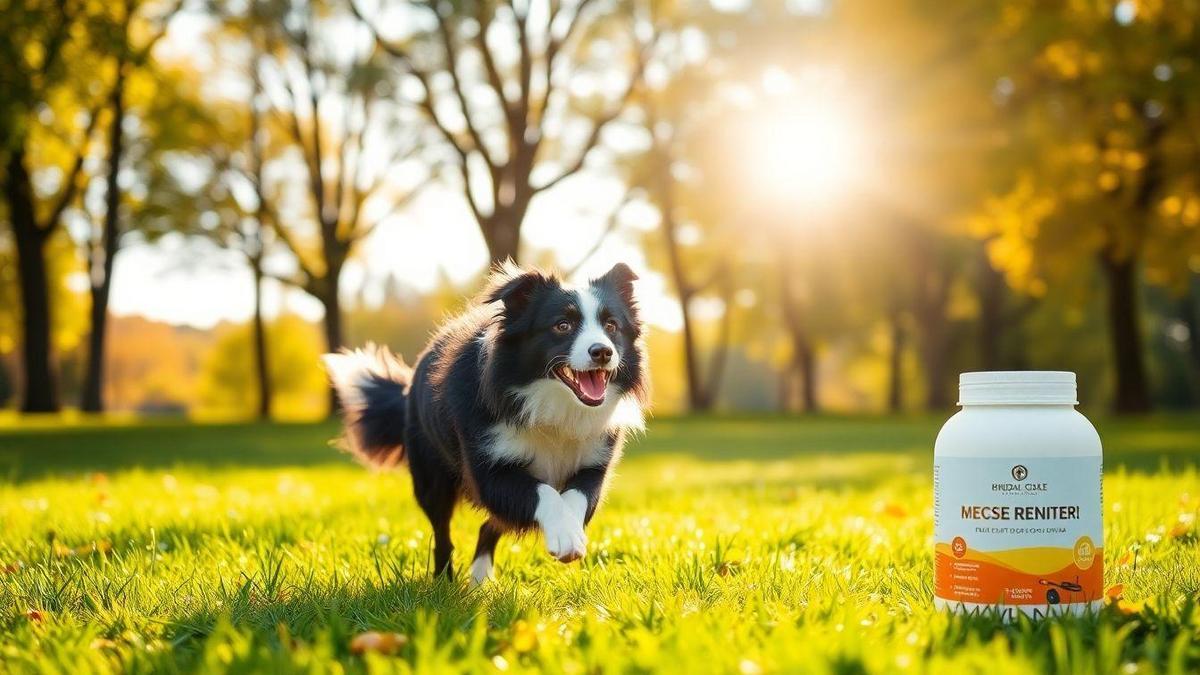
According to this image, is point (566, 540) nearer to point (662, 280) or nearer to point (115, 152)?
point (115, 152)

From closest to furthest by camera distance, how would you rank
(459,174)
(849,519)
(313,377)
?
(849,519) < (459,174) < (313,377)

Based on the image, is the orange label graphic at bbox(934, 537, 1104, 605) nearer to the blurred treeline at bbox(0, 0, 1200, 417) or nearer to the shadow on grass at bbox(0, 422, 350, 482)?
the shadow on grass at bbox(0, 422, 350, 482)

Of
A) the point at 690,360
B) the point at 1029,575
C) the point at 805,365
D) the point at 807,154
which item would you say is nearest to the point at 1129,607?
the point at 1029,575

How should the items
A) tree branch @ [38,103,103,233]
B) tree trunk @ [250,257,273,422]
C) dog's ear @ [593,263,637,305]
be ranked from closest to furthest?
dog's ear @ [593,263,637,305] → tree branch @ [38,103,103,233] → tree trunk @ [250,257,273,422]

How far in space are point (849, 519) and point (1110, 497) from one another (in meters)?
2.16

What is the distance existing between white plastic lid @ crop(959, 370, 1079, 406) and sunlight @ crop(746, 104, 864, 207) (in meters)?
20.2

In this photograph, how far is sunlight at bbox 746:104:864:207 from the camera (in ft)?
78.7

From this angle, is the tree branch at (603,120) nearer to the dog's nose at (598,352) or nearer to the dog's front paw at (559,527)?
the dog's nose at (598,352)

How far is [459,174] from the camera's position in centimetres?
2878

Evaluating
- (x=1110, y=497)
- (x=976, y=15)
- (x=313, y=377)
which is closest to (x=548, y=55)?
(x=976, y=15)

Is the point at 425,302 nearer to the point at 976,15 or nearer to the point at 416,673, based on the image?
the point at 976,15

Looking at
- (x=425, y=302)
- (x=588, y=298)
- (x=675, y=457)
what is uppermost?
(x=425, y=302)

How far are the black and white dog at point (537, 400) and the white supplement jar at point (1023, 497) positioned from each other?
1.49m

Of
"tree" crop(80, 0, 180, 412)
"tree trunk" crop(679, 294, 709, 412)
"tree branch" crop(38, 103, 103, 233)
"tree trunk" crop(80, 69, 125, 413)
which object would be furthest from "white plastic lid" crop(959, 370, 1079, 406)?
"tree trunk" crop(679, 294, 709, 412)
